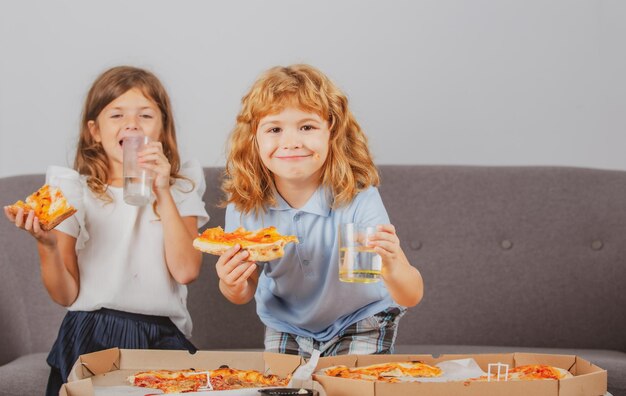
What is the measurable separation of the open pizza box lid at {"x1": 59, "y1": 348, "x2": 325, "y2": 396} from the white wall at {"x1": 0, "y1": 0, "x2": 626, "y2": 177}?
1823 millimetres

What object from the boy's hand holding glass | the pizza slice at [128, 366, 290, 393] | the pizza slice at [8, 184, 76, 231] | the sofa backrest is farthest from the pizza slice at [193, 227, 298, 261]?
the sofa backrest

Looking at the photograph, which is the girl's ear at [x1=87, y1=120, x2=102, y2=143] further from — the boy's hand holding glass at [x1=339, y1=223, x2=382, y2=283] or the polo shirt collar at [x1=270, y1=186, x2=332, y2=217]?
the boy's hand holding glass at [x1=339, y1=223, x2=382, y2=283]

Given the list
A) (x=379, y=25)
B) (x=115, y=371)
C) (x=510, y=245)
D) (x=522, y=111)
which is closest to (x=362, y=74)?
(x=379, y=25)

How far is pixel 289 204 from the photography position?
96.9 inches

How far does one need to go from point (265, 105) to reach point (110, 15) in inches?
63.6

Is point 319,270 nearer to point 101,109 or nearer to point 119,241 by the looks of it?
point 119,241

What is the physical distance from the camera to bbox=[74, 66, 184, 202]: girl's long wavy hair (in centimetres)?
279

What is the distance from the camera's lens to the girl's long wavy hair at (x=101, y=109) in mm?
2785

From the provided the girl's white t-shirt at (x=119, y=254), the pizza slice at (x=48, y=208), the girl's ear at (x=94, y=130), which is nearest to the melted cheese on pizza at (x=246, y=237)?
the pizza slice at (x=48, y=208)

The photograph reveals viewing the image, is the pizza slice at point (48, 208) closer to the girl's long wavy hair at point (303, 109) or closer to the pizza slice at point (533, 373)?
the girl's long wavy hair at point (303, 109)

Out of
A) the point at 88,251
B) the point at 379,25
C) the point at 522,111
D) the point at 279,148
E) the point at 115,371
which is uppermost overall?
the point at 379,25

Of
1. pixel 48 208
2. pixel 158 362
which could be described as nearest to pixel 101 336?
pixel 48 208

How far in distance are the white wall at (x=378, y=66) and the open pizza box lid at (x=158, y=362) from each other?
1.82 m

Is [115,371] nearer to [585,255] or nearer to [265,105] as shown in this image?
[265,105]
